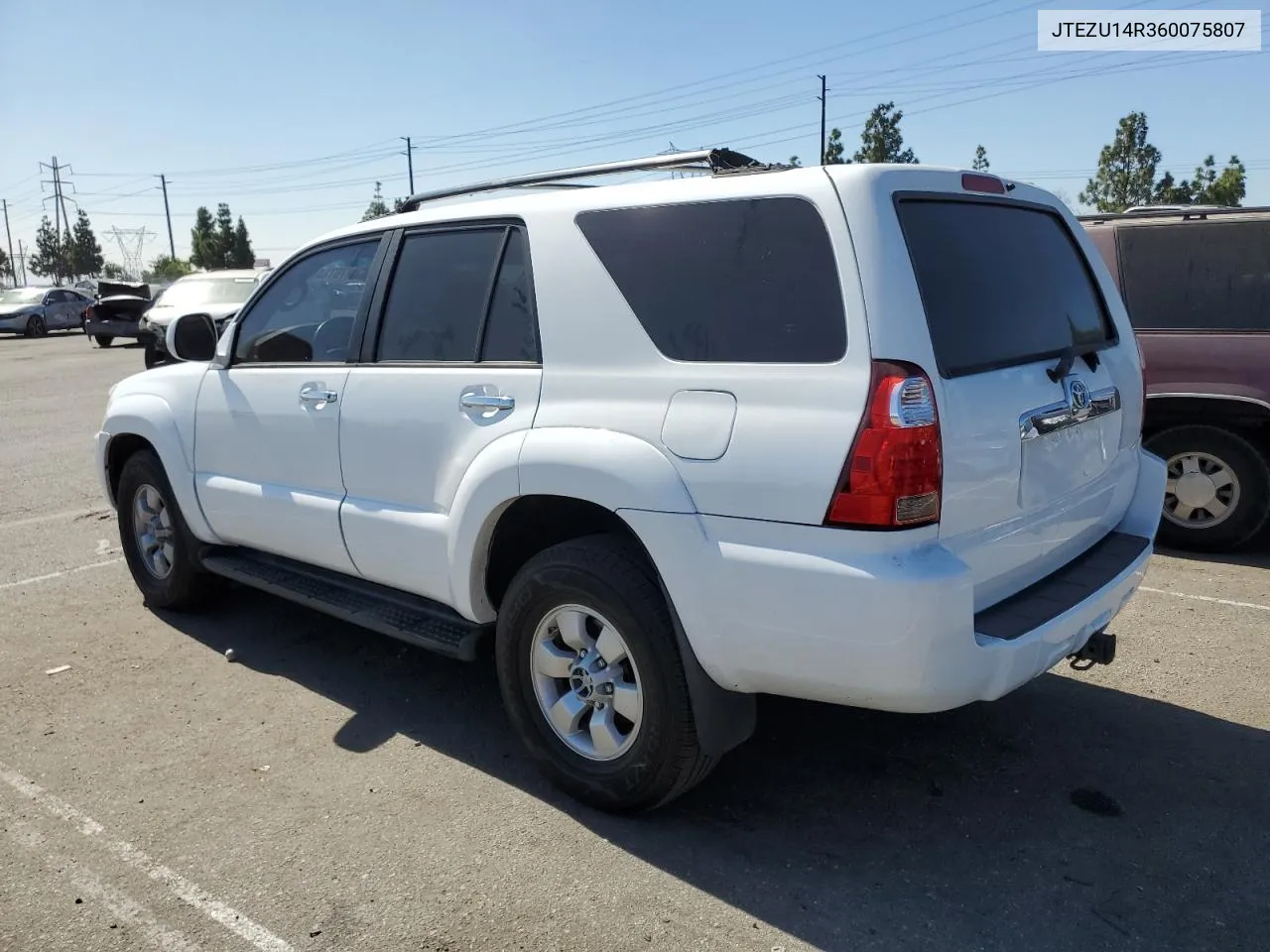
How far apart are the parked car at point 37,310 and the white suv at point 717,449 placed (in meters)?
34.0

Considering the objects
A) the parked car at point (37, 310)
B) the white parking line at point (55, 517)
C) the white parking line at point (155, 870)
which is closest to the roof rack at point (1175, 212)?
the white parking line at point (155, 870)

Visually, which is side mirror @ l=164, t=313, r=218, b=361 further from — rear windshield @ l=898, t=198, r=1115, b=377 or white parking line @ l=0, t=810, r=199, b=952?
rear windshield @ l=898, t=198, r=1115, b=377

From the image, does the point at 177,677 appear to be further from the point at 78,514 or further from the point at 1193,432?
the point at 1193,432

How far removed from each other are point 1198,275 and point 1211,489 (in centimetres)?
126

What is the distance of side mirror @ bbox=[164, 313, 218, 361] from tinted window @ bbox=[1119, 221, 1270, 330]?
5.14 metres

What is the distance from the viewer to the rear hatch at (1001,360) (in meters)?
2.70

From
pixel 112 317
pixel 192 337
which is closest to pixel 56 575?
pixel 192 337

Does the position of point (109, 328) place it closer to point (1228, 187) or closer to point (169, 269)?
point (1228, 187)

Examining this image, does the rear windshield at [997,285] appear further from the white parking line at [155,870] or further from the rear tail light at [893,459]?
the white parking line at [155,870]

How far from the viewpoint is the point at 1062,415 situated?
10.2ft

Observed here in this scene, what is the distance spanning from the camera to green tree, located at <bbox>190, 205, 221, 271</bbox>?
70.4 metres

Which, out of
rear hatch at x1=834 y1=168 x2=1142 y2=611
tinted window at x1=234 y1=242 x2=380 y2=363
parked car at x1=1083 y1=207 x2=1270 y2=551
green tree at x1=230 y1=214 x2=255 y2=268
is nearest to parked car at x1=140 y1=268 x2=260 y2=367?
tinted window at x1=234 y1=242 x2=380 y2=363

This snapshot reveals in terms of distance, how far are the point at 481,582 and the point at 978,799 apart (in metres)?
1.80

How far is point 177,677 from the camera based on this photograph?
14.9 ft
